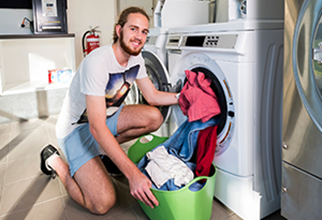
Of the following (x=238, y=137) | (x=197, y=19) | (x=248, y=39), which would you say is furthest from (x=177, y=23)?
(x=238, y=137)

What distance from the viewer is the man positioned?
4.47 feet

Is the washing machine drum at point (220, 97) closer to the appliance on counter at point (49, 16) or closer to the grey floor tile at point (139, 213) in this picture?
the grey floor tile at point (139, 213)

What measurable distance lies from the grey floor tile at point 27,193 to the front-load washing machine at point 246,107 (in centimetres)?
104

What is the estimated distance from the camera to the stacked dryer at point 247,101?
1203mm

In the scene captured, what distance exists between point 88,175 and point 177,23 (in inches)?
48.6

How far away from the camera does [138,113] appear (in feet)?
6.08

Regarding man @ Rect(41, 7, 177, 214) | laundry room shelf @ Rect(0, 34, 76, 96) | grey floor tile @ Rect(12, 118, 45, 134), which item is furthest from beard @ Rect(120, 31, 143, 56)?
grey floor tile @ Rect(12, 118, 45, 134)

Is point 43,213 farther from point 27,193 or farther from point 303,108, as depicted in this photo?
point 303,108

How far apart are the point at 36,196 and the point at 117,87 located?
83 centimetres

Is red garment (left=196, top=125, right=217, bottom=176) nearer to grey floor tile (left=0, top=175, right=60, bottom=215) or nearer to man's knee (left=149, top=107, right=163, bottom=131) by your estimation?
man's knee (left=149, top=107, right=163, bottom=131)

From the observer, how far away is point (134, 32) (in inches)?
58.0

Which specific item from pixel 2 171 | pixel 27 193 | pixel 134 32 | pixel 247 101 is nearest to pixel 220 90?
pixel 247 101

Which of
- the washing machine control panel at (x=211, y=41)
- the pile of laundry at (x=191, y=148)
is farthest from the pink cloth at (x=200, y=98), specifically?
the washing machine control panel at (x=211, y=41)

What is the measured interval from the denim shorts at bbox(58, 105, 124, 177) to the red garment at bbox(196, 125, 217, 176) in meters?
0.60
